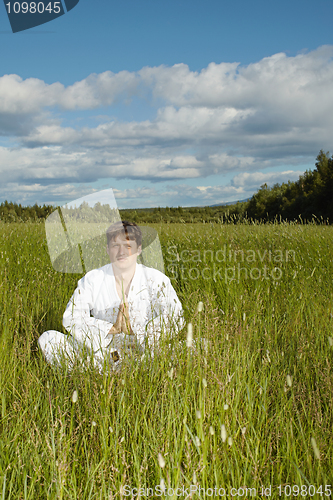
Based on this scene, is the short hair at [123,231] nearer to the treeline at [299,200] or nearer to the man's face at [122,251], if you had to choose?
the man's face at [122,251]

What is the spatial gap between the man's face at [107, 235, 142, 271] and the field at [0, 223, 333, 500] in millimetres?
930

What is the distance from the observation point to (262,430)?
6.68 ft

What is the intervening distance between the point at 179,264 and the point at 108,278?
99.4 inches

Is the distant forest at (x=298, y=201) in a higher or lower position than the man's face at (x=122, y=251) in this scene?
higher

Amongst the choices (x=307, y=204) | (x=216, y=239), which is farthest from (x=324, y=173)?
(x=216, y=239)

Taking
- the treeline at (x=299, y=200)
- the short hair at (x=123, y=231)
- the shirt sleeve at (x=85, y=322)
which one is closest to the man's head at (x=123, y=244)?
the short hair at (x=123, y=231)

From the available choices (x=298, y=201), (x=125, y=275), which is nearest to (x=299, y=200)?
(x=298, y=201)

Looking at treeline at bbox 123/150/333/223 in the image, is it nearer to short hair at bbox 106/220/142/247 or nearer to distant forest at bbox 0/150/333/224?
distant forest at bbox 0/150/333/224

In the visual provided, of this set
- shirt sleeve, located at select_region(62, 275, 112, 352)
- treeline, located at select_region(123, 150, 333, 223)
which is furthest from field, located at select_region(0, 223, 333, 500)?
treeline, located at select_region(123, 150, 333, 223)

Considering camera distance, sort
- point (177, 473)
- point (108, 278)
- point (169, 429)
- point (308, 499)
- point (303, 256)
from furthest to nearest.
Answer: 1. point (303, 256)
2. point (108, 278)
3. point (169, 429)
4. point (308, 499)
5. point (177, 473)

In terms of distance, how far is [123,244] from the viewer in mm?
3527

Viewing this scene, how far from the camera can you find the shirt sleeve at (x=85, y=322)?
2.91 m

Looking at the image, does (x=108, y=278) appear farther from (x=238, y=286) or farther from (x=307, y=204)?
(x=307, y=204)

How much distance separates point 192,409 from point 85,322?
144 centimetres
